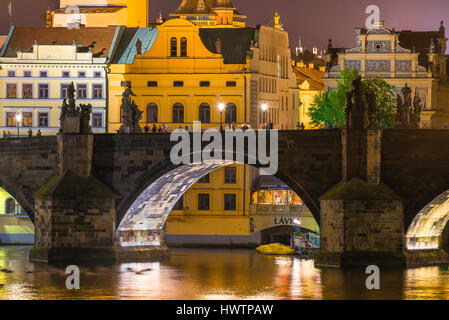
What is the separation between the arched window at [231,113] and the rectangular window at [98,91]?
9622 mm

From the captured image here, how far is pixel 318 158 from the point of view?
99.4 m

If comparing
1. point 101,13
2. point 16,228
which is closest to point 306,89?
point 101,13

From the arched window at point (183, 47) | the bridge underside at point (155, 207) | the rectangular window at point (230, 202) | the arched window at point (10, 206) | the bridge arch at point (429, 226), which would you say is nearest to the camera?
the bridge arch at point (429, 226)

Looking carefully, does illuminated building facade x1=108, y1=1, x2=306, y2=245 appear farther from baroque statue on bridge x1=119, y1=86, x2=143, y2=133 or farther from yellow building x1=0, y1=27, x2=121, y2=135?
baroque statue on bridge x1=119, y1=86, x2=143, y2=133

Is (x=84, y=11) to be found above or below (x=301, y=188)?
above

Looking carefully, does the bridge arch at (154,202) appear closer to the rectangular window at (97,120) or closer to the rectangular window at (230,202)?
the rectangular window at (230,202)

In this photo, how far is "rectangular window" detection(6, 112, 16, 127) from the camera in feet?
443

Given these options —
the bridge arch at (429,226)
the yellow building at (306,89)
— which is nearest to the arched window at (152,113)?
the yellow building at (306,89)

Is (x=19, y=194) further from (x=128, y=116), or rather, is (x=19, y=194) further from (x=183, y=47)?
Answer: (x=183, y=47)

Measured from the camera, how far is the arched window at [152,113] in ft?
431

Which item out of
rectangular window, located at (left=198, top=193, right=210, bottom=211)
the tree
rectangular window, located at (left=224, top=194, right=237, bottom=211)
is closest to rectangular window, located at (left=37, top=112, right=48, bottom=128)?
rectangular window, located at (left=198, top=193, right=210, bottom=211)

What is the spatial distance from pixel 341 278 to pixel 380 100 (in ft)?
106
